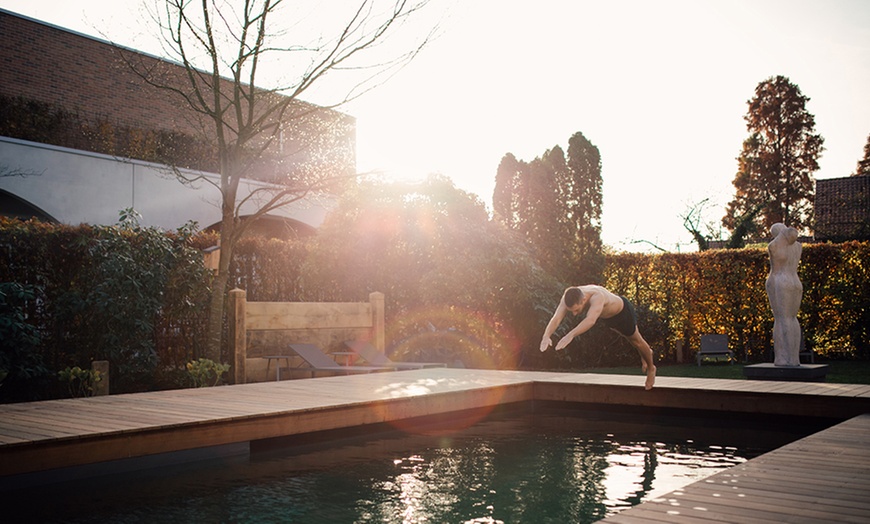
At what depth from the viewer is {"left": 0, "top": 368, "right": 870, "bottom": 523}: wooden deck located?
387 centimetres

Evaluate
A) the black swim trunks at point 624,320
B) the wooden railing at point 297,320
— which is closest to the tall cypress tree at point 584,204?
the wooden railing at point 297,320

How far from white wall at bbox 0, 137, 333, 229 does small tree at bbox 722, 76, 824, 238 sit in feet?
81.7

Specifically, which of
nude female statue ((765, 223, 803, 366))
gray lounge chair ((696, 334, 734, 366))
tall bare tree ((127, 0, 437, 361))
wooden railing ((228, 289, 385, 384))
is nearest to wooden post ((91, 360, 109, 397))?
tall bare tree ((127, 0, 437, 361))

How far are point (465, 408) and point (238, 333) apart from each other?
13.0 ft

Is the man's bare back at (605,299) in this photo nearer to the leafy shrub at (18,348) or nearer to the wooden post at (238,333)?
the wooden post at (238,333)

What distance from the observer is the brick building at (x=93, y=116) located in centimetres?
1452

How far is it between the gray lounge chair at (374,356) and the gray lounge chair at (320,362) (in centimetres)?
35

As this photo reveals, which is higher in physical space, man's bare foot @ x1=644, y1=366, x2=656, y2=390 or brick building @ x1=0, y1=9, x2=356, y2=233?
brick building @ x1=0, y1=9, x2=356, y2=233

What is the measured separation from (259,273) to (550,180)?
624 cm

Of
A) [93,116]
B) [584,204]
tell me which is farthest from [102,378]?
[93,116]

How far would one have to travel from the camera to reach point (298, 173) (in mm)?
18312

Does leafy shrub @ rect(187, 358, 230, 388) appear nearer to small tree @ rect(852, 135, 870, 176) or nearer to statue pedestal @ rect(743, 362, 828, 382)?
statue pedestal @ rect(743, 362, 828, 382)

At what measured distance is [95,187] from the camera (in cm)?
1502

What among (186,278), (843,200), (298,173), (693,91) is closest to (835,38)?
(693,91)
